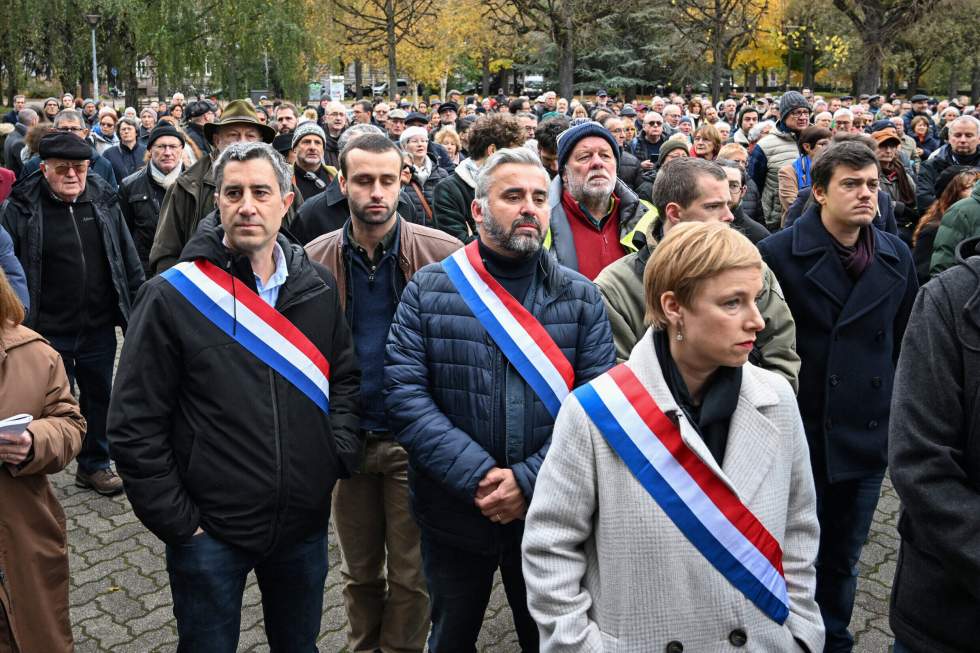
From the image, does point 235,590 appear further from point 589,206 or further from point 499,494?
point 589,206

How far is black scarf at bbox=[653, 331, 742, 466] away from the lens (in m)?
2.43

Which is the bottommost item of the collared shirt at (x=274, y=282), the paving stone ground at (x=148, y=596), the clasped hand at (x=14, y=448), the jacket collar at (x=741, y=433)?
the paving stone ground at (x=148, y=596)

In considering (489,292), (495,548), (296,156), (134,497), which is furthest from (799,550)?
(296,156)

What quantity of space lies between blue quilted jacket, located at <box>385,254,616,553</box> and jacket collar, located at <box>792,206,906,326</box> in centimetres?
117

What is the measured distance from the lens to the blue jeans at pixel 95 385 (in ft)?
20.1

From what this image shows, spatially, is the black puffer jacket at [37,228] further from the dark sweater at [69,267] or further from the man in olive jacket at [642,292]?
the man in olive jacket at [642,292]

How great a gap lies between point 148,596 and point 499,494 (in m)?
2.65

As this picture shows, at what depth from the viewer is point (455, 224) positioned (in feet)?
20.6

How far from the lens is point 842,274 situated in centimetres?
398

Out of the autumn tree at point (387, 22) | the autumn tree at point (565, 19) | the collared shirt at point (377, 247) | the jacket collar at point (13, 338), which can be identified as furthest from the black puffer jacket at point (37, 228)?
the autumn tree at point (565, 19)

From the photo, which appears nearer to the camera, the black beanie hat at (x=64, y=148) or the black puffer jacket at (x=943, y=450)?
the black puffer jacket at (x=943, y=450)

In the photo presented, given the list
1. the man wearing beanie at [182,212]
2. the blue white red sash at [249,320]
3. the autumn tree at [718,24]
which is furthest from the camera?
the autumn tree at [718,24]

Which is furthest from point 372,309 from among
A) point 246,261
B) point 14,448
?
point 14,448

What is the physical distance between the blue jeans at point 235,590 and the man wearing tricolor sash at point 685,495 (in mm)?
1176
